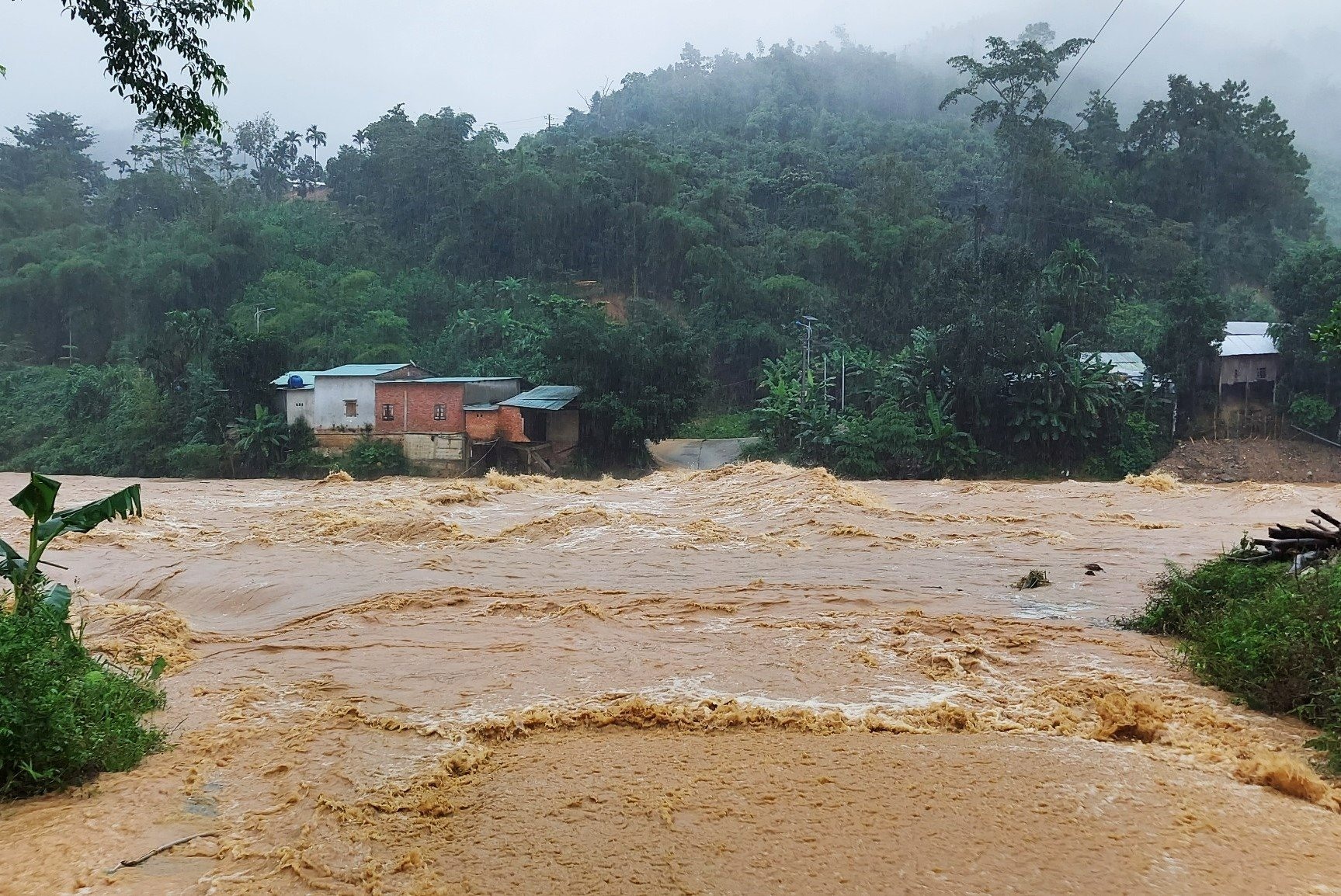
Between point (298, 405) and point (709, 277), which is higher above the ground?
point (709, 277)

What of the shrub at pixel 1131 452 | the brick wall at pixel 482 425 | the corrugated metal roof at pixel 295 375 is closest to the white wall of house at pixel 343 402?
the corrugated metal roof at pixel 295 375

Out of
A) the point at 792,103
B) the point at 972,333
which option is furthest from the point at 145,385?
the point at 792,103

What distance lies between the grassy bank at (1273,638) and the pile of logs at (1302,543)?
0.21 metres

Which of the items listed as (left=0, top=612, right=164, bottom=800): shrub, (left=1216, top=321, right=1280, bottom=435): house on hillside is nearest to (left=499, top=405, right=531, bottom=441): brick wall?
(left=1216, top=321, right=1280, bottom=435): house on hillside

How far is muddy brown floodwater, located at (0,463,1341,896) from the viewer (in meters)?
4.02

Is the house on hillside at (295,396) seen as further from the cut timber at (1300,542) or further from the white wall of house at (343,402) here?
the cut timber at (1300,542)

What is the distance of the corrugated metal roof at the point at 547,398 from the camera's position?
88.4 ft

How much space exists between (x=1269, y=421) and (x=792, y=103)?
49.6 meters

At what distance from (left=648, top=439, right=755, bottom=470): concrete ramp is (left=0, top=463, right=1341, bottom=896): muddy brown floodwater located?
52.0 feet

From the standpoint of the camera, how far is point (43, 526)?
608cm

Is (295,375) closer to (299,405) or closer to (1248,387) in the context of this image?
(299,405)

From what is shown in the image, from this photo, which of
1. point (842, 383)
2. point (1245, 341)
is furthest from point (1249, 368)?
point (842, 383)

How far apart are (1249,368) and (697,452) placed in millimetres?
15181

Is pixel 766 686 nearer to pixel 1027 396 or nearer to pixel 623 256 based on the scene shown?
pixel 1027 396
